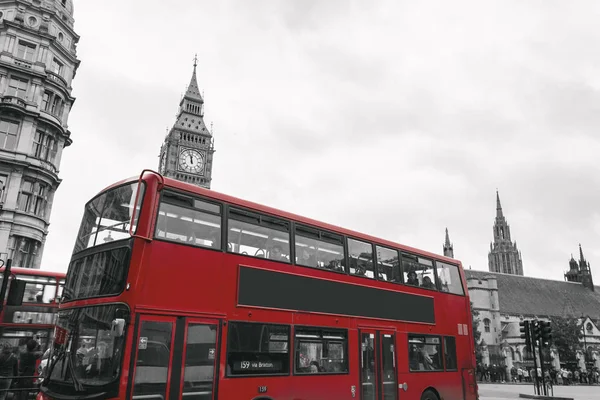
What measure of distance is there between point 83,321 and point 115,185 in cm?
262

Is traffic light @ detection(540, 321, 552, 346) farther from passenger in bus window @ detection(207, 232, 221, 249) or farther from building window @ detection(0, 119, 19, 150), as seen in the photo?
building window @ detection(0, 119, 19, 150)

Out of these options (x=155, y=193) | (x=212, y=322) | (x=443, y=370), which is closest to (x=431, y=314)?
(x=443, y=370)

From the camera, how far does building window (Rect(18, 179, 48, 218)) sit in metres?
27.7

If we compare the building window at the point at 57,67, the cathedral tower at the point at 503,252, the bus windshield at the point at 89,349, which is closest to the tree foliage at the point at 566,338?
the building window at the point at 57,67

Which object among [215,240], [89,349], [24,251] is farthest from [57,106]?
[89,349]

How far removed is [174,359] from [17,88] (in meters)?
27.1

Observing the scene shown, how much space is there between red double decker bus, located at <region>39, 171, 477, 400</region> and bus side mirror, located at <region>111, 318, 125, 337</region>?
0.07 feet

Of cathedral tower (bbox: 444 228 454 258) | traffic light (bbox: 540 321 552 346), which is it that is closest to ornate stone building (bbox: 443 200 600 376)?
cathedral tower (bbox: 444 228 454 258)

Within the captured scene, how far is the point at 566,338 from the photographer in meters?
57.8

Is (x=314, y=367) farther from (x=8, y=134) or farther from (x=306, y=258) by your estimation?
(x=8, y=134)

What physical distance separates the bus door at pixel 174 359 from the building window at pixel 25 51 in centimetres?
2840

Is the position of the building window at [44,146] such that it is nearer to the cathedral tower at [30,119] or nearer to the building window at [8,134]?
the cathedral tower at [30,119]

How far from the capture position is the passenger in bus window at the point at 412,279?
13070 millimetres

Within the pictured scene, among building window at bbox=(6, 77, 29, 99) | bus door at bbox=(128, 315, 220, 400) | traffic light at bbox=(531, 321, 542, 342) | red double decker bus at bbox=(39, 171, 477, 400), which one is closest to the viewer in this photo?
bus door at bbox=(128, 315, 220, 400)
